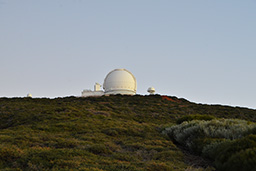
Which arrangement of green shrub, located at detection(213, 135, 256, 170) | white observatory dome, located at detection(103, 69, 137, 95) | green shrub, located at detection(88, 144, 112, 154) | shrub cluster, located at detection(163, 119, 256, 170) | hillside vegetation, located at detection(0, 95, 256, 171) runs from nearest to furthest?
green shrub, located at detection(213, 135, 256, 170)
shrub cluster, located at detection(163, 119, 256, 170)
hillside vegetation, located at detection(0, 95, 256, 171)
green shrub, located at detection(88, 144, 112, 154)
white observatory dome, located at detection(103, 69, 137, 95)

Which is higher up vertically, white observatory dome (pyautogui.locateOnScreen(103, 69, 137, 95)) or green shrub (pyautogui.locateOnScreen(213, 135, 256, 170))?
white observatory dome (pyautogui.locateOnScreen(103, 69, 137, 95))

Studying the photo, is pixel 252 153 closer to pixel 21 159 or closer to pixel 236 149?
pixel 236 149

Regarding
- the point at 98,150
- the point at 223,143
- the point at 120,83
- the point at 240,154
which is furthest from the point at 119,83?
the point at 240,154

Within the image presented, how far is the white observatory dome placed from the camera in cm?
4788

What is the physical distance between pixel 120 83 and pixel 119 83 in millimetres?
194

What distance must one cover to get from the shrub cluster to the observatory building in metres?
32.8

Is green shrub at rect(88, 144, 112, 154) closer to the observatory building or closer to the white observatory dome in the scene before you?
the observatory building

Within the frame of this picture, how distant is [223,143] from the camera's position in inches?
352

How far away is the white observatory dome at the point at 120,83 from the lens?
47.9 meters

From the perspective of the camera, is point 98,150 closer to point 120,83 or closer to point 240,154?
point 240,154

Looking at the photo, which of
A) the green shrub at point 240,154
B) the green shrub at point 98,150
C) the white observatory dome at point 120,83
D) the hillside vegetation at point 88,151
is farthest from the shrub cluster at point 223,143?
the white observatory dome at point 120,83

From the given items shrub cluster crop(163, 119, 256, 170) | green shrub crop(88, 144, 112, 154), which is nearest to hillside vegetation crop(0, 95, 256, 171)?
green shrub crop(88, 144, 112, 154)

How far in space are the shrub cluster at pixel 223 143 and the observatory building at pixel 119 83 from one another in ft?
108

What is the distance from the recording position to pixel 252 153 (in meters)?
6.26
